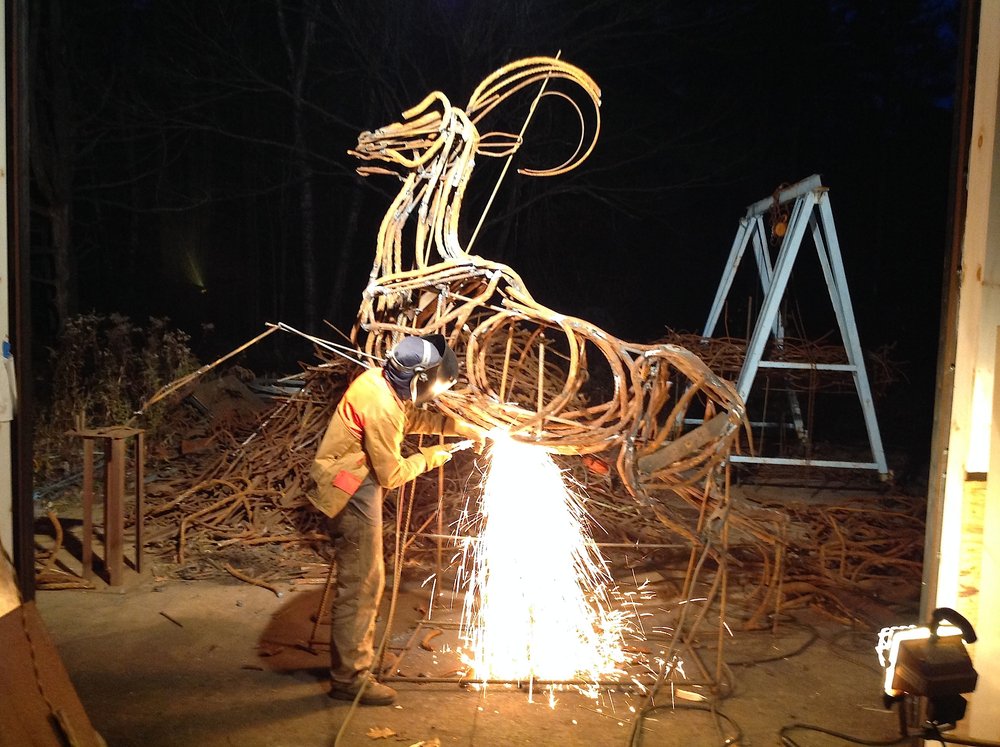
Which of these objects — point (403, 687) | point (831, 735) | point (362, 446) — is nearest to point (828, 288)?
point (831, 735)

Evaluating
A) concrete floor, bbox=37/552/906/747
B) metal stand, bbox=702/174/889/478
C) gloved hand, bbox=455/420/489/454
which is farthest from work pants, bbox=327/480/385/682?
metal stand, bbox=702/174/889/478

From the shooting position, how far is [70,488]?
7.40 metres

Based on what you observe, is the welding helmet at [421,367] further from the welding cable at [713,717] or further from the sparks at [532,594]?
the welding cable at [713,717]

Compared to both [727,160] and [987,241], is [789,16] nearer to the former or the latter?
[727,160]

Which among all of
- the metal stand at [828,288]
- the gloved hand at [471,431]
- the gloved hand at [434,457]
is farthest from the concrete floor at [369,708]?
the metal stand at [828,288]

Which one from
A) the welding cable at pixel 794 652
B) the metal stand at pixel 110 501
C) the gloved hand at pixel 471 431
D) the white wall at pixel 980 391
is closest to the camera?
the white wall at pixel 980 391

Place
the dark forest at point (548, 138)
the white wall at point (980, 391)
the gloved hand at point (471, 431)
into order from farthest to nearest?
1. the dark forest at point (548, 138)
2. the gloved hand at point (471, 431)
3. the white wall at point (980, 391)

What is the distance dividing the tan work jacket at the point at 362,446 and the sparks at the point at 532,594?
520 mm

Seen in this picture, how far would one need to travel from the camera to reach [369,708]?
12.6 ft

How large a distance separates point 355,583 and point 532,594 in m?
1.22

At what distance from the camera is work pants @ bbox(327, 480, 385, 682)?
12.8 ft

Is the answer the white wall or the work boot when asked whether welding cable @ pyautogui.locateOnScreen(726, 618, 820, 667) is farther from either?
the work boot

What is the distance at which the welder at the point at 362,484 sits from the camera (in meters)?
3.80

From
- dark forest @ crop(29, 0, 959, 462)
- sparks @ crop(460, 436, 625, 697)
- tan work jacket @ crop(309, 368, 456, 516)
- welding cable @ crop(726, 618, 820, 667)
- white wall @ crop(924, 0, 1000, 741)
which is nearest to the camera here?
white wall @ crop(924, 0, 1000, 741)
